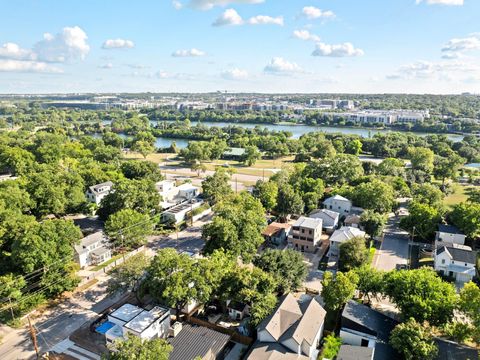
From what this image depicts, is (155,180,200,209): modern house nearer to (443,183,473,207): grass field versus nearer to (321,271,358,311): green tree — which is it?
(321,271,358,311): green tree

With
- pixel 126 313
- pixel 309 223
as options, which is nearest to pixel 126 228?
pixel 126 313

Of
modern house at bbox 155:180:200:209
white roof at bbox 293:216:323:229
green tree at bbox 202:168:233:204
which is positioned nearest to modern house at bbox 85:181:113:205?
modern house at bbox 155:180:200:209

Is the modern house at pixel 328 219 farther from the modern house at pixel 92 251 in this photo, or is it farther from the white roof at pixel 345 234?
the modern house at pixel 92 251

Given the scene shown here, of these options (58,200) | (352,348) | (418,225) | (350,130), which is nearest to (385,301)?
(352,348)

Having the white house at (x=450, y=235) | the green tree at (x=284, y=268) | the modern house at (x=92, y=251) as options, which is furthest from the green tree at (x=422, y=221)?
the modern house at (x=92, y=251)

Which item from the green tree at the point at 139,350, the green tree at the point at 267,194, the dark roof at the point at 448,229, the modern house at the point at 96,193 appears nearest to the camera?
the green tree at the point at 139,350

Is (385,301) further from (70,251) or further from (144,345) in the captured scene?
(70,251)
